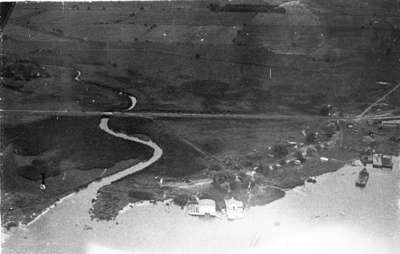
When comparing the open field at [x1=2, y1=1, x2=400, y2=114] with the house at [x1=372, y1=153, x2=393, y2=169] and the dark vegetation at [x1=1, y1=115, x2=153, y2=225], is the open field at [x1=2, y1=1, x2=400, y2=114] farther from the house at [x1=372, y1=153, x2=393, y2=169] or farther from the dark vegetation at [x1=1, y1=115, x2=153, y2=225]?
the house at [x1=372, y1=153, x2=393, y2=169]

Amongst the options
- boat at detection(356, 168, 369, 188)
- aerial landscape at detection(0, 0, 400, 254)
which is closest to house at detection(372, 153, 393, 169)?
aerial landscape at detection(0, 0, 400, 254)

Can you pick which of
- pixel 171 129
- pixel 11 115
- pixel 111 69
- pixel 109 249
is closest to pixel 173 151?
pixel 171 129

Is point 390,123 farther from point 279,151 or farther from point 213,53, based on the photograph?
point 213,53

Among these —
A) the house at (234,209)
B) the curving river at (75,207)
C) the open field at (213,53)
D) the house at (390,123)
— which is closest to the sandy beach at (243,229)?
the curving river at (75,207)

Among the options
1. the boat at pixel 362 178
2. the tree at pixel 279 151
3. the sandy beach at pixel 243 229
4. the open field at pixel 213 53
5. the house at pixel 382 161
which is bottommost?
the sandy beach at pixel 243 229

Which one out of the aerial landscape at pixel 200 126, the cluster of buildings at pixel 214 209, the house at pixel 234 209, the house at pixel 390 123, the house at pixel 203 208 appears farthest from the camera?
the house at pixel 390 123

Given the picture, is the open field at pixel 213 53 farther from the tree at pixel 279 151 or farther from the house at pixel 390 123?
the tree at pixel 279 151
